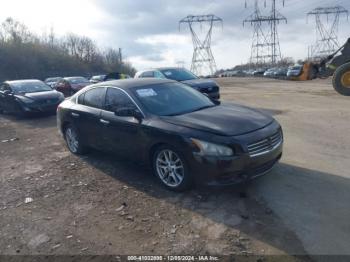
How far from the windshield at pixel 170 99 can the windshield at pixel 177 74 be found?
243 inches

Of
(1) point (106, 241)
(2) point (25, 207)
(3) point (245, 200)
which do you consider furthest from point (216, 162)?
(2) point (25, 207)

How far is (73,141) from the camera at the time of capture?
683 centimetres

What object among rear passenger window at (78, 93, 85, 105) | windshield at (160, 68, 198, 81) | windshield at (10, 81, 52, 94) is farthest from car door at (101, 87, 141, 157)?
windshield at (10, 81, 52, 94)

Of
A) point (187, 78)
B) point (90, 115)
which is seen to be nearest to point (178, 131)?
point (90, 115)

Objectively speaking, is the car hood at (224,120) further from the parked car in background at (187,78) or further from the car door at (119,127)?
the parked car in background at (187,78)

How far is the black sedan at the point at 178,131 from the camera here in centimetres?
415

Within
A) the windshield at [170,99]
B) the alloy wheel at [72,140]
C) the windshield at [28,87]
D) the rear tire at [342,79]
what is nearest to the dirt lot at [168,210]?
the alloy wheel at [72,140]

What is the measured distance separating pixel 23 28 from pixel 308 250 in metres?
61.9

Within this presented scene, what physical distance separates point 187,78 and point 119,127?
285 inches

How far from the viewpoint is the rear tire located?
1339cm

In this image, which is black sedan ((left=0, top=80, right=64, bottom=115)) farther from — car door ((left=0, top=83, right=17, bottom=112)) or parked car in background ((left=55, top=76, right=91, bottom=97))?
parked car in background ((left=55, top=76, right=91, bottom=97))

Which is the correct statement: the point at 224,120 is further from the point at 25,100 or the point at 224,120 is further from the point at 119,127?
the point at 25,100

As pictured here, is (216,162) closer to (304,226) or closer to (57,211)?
(304,226)

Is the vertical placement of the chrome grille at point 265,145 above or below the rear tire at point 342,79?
below
